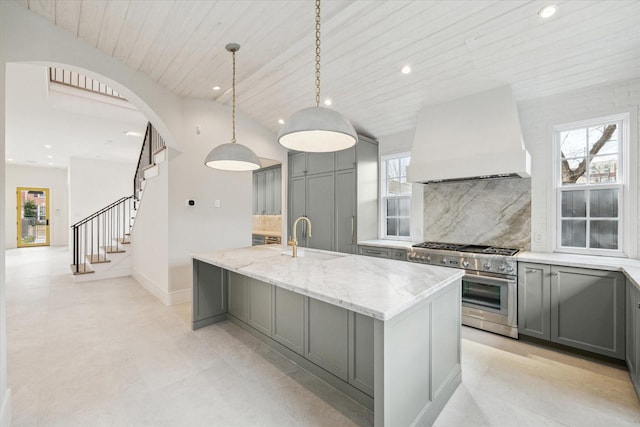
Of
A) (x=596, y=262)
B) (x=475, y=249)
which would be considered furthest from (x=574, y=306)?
(x=475, y=249)

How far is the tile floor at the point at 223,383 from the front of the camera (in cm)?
183

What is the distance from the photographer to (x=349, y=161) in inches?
176

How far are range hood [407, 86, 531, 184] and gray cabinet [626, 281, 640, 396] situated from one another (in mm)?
1342

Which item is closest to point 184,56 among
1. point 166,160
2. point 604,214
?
point 166,160

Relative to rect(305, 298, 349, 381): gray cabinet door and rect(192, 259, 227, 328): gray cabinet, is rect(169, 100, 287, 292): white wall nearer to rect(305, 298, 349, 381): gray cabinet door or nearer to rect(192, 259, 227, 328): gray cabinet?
rect(192, 259, 227, 328): gray cabinet

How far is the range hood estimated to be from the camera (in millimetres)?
3000

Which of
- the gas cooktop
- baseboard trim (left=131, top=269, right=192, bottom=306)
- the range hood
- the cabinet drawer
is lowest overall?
baseboard trim (left=131, top=269, right=192, bottom=306)

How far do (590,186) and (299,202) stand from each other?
390 cm

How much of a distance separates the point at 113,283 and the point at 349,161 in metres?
4.79

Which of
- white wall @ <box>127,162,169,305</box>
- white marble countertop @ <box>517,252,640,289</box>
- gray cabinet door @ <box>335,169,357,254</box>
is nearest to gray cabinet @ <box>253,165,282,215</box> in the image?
gray cabinet door @ <box>335,169,357,254</box>

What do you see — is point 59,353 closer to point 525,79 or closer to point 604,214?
point 525,79

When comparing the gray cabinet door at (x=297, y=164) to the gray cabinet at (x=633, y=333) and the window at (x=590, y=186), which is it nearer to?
the window at (x=590, y=186)

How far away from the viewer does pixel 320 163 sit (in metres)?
4.86

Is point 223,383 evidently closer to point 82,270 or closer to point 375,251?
point 375,251
